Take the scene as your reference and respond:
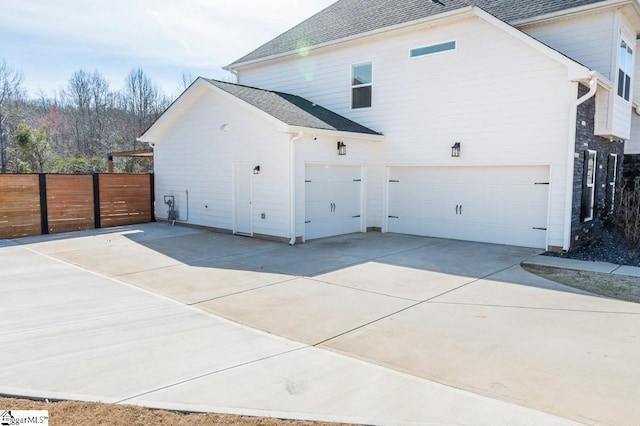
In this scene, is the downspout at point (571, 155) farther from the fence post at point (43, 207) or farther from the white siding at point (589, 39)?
the fence post at point (43, 207)

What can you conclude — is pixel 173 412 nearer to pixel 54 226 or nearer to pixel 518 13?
pixel 54 226

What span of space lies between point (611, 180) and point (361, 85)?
7.73 m

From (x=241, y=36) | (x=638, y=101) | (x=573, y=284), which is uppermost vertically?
(x=241, y=36)

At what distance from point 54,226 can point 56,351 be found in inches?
381

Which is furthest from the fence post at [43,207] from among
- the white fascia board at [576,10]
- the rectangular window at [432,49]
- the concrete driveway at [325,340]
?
the white fascia board at [576,10]

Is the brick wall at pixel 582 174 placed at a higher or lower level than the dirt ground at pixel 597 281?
higher

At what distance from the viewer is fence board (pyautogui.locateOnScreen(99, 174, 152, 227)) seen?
13.7 meters

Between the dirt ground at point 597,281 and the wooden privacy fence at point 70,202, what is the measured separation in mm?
11762

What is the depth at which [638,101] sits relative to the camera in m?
14.2

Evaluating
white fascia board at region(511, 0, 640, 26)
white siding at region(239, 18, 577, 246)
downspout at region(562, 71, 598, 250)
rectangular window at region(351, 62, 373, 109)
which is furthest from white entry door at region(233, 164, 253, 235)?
white fascia board at region(511, 0, 640, 26)

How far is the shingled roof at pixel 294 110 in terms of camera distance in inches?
436

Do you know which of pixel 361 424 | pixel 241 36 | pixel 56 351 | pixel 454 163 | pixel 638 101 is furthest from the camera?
pixel 241 36

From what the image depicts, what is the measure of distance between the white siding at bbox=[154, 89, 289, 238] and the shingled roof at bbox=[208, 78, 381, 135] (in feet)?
1.10

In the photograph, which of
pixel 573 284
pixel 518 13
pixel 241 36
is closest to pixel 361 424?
pixel 573 284
